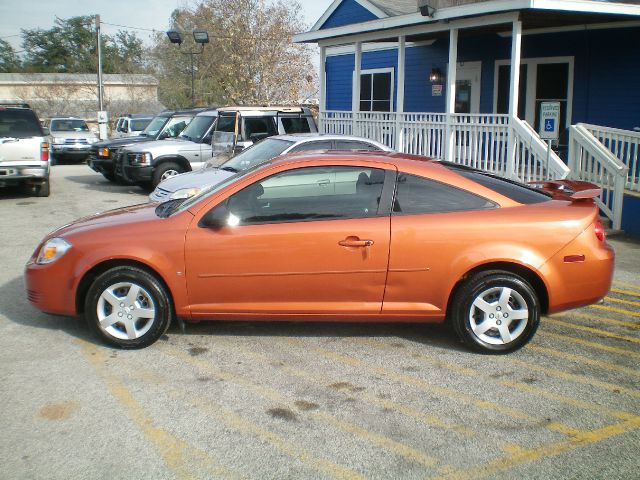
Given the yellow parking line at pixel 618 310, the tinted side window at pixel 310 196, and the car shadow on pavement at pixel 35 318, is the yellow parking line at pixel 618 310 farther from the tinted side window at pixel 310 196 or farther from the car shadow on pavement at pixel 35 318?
the car shadow on pavement at pixel 35 318

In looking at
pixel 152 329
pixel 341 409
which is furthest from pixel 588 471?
pixel 152 329

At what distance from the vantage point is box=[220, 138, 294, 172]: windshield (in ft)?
31.1

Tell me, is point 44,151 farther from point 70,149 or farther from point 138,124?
point 138,124

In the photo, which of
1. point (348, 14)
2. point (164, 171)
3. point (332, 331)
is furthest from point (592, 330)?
point (348, 14)

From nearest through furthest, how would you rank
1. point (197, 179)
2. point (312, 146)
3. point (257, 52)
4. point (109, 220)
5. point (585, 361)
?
point (585, 361) → point (109, 220) → point (197, 179) → point (312, 146) → point (257, 52)

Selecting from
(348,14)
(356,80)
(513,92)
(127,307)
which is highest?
(348,14)

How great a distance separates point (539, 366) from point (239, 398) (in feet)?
7.49

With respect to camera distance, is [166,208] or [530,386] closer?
[530,386]

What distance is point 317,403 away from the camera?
4.31m

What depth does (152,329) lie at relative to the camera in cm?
521

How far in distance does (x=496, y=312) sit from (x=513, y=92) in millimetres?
7360

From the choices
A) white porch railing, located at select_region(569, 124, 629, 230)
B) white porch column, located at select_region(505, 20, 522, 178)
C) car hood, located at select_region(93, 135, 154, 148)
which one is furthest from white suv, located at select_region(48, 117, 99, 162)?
white porch railing, located at select_region(569, 124, 629, 230)

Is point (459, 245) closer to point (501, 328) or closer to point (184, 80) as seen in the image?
point (501, 328)

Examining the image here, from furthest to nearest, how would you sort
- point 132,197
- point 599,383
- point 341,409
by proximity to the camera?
1. point 132,197
2. point 599,383
3. point 341,409
